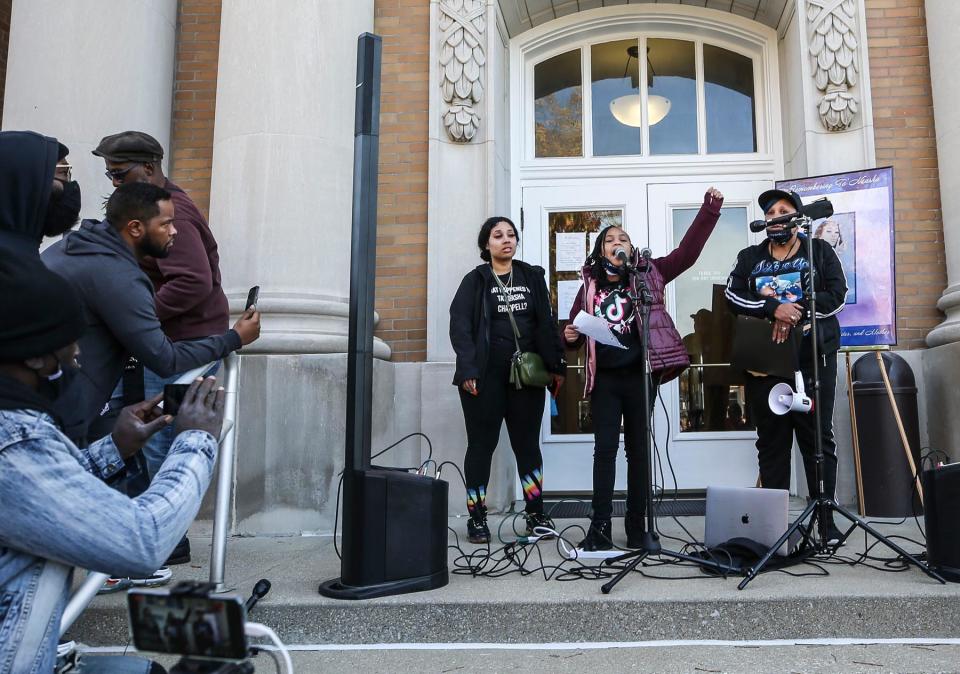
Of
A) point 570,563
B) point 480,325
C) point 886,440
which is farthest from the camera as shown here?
point 886,440

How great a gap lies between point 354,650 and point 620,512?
10.3 feet

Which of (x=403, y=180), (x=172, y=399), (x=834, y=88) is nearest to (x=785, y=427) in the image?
(x=834, y=88)

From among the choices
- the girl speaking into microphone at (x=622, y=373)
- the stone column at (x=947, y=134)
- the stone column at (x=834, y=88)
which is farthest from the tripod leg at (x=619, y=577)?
the stone column at (x=834, y=88)

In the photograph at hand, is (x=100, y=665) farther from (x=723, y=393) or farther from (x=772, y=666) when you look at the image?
(x=723, y=393)

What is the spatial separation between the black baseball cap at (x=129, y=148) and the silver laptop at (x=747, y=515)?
3339 millimetres

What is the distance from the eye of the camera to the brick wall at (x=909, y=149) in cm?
612

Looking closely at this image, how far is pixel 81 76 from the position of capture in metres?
6.06

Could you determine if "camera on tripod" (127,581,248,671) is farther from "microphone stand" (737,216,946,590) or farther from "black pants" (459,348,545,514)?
"black pants" (459,348,545,514)

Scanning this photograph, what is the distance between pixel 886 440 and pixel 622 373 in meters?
2.18

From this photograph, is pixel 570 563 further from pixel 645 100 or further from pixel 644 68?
pixel 644 68

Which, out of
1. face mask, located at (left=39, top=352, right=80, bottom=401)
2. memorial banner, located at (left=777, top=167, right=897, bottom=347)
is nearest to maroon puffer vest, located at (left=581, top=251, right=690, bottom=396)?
memorial banner, located at (left=777, top=167, right=897, bottom=347)

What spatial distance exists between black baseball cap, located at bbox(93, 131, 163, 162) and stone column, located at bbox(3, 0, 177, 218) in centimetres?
218

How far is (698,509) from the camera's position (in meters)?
6.12

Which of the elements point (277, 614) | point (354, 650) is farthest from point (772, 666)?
point (277, 614)
